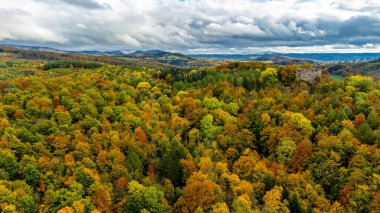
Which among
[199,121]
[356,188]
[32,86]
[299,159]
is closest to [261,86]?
[199,121]

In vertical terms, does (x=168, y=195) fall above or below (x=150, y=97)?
below

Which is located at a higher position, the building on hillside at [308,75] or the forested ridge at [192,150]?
the building on hillside at [308,75]

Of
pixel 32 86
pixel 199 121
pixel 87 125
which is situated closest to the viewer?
pixel 87 125

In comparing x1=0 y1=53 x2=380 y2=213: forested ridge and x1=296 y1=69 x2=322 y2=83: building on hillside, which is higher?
x1=296 y1=69 x2=322 y2=83: building on hillside

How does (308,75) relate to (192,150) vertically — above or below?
above

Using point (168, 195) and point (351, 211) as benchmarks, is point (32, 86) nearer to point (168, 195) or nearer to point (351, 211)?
point (168, 195)

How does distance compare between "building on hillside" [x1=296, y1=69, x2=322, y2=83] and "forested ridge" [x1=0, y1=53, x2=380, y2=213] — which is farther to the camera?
"building on hillside" [x1=296, y1=69, x2=322, y2=83]

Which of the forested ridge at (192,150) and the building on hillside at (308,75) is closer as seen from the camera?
the forested ridge at (192,150)

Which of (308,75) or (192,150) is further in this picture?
(308,75)
